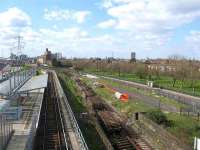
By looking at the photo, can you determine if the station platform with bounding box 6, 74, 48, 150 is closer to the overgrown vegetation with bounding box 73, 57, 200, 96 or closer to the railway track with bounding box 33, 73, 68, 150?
the railway track with bounding box 33, 73, 68, 150

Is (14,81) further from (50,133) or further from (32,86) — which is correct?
(50,133)

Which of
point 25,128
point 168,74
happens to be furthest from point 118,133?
point 168,74

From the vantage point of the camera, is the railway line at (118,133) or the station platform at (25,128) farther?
the railway line at (118,133)

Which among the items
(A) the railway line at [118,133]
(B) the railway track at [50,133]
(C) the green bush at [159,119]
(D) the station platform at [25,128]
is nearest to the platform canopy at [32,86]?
(D) the station platform at [25,128]

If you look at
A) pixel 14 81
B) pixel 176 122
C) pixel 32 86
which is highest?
pixel 14 81

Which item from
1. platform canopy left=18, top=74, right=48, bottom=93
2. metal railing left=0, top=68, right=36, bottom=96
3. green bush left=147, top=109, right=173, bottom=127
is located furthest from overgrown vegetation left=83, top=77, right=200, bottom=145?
metal railing left=0, top=68, right=36, bottom=96

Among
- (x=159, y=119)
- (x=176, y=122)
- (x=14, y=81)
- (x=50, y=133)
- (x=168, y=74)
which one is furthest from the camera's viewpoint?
(x=168, y=74)

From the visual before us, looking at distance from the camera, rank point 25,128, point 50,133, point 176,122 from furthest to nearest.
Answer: point 176,122 < point 50,133 < point 25,128

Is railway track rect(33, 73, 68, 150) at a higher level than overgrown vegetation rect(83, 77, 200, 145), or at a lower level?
lower

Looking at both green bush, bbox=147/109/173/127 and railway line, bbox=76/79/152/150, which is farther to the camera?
green bush, bbox=147/109/173/127

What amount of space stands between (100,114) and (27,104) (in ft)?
26.2

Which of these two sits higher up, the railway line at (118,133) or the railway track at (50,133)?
the railway track at (50,133)

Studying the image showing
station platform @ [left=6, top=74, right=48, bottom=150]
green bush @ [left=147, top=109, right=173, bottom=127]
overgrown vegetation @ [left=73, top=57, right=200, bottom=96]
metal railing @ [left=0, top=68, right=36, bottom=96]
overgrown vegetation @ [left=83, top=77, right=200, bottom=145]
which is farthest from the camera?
overgrown vegetation @ [left=73, top=57, right=200, bottom=96]

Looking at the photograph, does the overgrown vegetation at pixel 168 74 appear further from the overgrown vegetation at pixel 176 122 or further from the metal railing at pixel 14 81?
the metal railing at pixel 14 81
